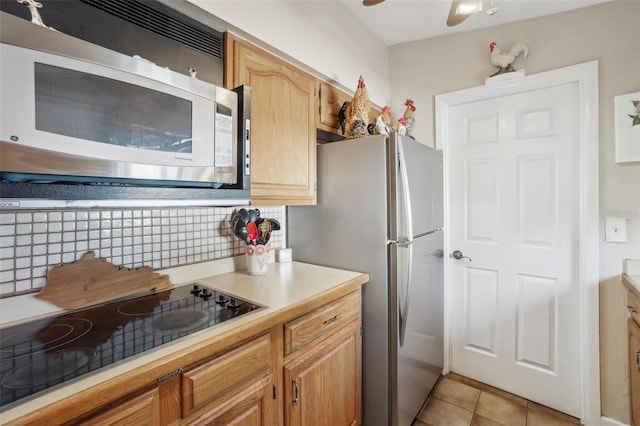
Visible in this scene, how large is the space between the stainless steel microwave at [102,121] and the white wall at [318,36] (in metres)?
0.40

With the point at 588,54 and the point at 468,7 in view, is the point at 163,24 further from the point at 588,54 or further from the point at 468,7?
the point at 588,54

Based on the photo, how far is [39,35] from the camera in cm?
67

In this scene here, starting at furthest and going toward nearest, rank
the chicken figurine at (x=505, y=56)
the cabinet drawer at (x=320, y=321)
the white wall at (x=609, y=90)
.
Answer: the chicken figurine at (x=505, y=56), the white wall at (x=609, y=90), the cabinet drawer at (x=320, y=321)

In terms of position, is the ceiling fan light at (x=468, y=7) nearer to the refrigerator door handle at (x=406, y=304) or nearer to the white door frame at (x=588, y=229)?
the white door frame at (x=588, y=229)

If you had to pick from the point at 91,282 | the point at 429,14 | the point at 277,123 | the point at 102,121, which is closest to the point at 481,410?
the point at 277,123

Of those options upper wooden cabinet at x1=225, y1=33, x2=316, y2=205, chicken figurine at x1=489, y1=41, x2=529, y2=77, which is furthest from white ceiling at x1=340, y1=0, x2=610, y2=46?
upper wooden cabinet at x1=225, y1=33, x2=316, y2=205

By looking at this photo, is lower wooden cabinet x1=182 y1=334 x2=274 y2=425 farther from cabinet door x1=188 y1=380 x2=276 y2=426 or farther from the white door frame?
the white door frame

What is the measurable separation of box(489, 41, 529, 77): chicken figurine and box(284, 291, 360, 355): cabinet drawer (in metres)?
1.77

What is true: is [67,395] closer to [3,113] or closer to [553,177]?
→ [3,113]

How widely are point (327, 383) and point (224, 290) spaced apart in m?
0.59

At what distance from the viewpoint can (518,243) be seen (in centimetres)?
196

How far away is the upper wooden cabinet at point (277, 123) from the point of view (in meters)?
1.26

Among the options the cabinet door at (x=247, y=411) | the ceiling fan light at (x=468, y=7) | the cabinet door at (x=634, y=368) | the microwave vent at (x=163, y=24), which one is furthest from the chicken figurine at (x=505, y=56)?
the cabinet door at (x=247, y=411)

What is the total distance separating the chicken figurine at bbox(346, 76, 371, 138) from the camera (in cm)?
167
